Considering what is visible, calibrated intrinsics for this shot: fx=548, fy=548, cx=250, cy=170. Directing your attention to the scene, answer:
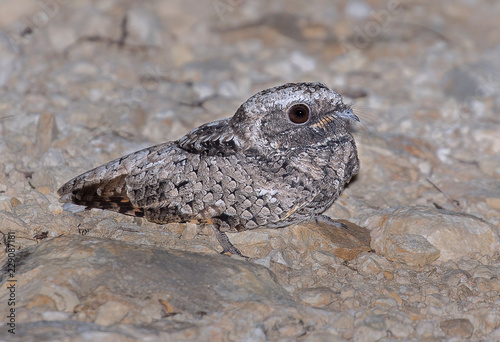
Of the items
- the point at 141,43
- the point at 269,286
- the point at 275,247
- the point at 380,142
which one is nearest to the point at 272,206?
the point at 275,247

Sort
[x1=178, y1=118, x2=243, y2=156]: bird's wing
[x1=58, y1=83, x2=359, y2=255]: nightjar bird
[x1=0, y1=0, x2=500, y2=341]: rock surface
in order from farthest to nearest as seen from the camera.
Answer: [x1=178, y1=118, x2=243, y2=156]: bird's wing
[x1=58, y1=83, x2=359, y2=255]: nightjar bird
[x1=0, y1=0, x2=500, y2=341]: rock surface

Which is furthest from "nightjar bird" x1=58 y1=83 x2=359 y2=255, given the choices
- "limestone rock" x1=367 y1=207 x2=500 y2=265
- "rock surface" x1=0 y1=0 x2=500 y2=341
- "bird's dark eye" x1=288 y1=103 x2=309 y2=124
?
"limestone rock" x1=367 y1=207 x2=500 y2=265

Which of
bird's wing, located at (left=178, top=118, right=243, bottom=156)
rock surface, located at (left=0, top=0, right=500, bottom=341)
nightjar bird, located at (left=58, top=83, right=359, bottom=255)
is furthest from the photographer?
bird's wing, located at (left=178, top=118, right=243, bottom=156)

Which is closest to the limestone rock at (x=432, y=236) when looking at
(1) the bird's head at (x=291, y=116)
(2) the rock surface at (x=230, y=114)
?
(2) the rock surface at (x=230, y=114)

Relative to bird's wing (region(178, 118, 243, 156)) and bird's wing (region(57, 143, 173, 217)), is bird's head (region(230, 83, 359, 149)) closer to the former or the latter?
bird's wing (region(178, 118, 243, 156))

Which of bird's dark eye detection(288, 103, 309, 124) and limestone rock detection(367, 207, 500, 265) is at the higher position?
bird's dark eye detection(288, 103, 309, 124)

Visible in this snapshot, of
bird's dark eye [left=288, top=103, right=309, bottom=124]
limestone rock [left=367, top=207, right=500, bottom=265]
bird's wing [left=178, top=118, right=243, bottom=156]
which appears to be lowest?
limestone rock [left=367, top=207, right=500, bottom=265]

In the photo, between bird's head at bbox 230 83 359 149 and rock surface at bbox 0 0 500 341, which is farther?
bird's head at bbox 230 83 359 149
